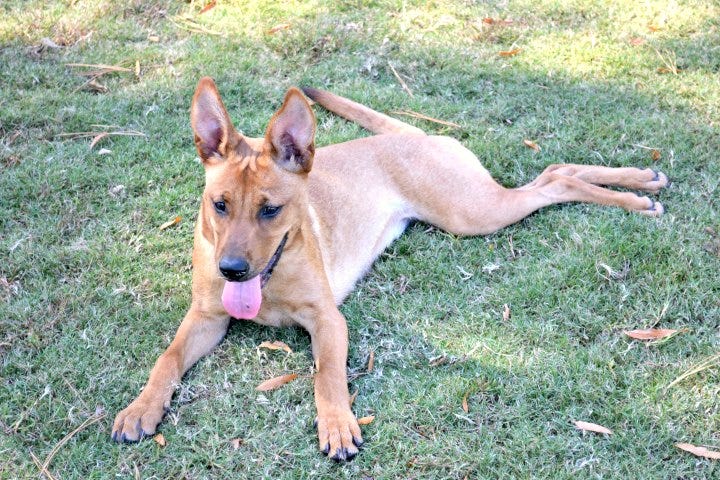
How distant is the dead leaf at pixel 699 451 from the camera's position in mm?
3816

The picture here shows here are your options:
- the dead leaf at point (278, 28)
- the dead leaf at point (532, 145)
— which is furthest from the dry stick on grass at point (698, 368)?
the dead leaf at point (278, 28)

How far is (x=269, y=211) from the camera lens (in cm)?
434

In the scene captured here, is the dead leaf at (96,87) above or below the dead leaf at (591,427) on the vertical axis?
below

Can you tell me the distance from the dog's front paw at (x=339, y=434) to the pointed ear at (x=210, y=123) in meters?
1.62

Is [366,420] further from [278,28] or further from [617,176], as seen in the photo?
[278,28]

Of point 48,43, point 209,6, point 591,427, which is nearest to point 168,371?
point 591,427

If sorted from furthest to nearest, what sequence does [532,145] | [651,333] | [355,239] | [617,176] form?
[532,145] → [617,176] → [355,239] → [651,333]

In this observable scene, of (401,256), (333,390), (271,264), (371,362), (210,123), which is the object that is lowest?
(401,256)

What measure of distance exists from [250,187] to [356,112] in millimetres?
2477

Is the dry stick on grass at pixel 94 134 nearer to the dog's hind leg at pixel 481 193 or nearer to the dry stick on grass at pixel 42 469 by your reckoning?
the dog's hind leg at pixel 481 193

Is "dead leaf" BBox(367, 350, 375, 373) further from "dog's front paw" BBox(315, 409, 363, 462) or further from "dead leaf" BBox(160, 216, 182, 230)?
"dead leaf" BBox(160, 216, 182, 230)

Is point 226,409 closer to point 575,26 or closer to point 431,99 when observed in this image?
point 431,99

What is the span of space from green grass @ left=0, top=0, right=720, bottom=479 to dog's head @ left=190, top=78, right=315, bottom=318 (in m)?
0.69

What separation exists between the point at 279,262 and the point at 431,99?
9.97 ft
